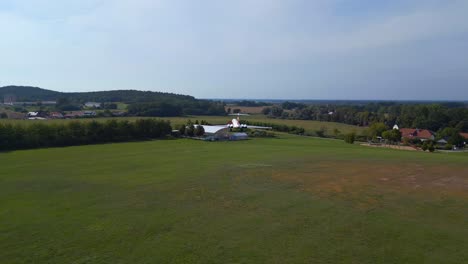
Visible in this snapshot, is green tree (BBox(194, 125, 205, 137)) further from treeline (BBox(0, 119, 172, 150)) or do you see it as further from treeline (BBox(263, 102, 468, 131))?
treeline (BBox(263, 102, 468, 131))

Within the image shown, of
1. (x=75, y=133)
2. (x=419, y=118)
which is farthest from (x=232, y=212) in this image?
(x=419, y=118)

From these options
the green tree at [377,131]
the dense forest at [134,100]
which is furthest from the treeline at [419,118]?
the dense forest at [134,100]

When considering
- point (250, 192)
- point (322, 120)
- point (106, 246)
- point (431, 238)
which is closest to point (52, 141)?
point (250, 192)

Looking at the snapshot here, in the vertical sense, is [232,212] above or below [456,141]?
above

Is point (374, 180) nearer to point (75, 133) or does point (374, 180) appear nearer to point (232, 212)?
point (232, 212)

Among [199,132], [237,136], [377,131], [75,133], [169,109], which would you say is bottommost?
[237,136]

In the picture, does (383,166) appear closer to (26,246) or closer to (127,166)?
(127,166)
